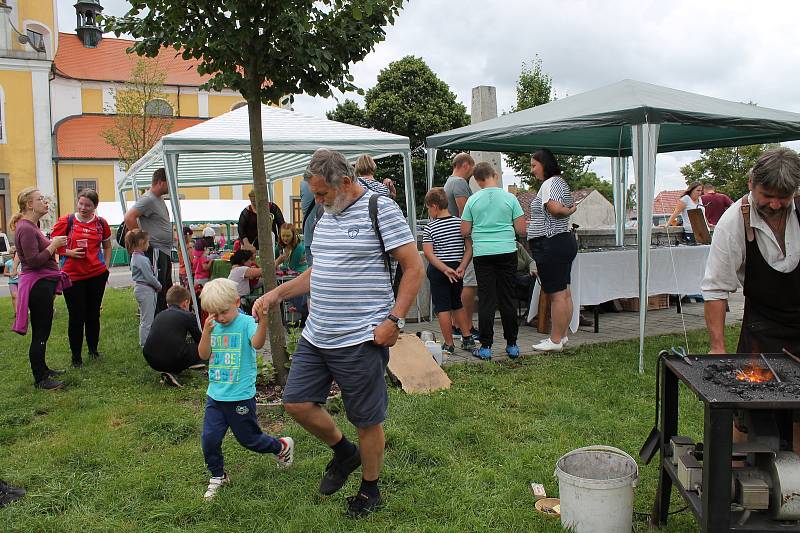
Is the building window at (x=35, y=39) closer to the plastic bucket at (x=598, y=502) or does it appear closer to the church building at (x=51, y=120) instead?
the church building at (x=51, y=120)

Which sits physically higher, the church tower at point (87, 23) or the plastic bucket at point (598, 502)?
the church tower at point (87, 23)

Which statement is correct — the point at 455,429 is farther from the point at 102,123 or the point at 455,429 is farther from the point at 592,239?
the point at 102,123

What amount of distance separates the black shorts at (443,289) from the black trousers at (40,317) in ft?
11.7

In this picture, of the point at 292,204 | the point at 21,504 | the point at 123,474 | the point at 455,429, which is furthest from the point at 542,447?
the point at 292,204

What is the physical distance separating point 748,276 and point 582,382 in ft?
8.89

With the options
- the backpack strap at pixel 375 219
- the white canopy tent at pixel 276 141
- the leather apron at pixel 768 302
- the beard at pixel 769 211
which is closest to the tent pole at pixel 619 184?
the white canopy tent at pixel 276 141

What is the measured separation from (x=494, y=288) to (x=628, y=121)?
198 cm

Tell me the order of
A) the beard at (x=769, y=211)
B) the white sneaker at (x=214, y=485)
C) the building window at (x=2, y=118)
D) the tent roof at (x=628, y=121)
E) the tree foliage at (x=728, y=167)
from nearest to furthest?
the beard at (x=769, y=211)
the white sneaker at (x=214, y=485)
the tent roof at (x=628, y=121)
the tree foliage at (x=728, y=167)
the building window at (x=2, y=118)

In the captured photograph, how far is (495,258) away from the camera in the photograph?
6285mm

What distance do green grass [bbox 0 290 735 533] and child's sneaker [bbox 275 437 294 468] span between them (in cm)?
6

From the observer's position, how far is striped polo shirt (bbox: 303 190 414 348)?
120 inches

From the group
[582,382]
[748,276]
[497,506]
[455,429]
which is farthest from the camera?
[582,382]

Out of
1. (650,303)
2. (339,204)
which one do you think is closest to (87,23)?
(650,303)

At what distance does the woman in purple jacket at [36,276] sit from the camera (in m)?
5.62
